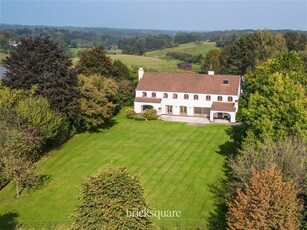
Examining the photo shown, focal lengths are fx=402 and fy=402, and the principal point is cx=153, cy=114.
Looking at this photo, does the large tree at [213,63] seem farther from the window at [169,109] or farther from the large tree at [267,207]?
the large tree at [267,207]

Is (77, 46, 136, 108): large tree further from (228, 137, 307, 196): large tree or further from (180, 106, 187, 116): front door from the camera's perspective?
(228, 137, 307, 196): large tree

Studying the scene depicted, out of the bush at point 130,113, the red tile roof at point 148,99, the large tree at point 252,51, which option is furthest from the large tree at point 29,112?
the large tree at point 252,51

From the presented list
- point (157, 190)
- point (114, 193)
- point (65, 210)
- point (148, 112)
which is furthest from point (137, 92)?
point (114, 193)

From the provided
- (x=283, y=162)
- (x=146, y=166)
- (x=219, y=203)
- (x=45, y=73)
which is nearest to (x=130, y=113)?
(x=45, y=73)

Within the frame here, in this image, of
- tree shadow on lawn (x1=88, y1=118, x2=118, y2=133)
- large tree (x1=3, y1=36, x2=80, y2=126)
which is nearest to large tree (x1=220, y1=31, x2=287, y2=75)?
tree shadow on lawn (x1=88, y1=118, x2=118, y2=133)

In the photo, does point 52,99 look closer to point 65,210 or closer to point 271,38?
point 65,210

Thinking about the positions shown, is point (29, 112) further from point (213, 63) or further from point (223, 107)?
point (213, 63)
